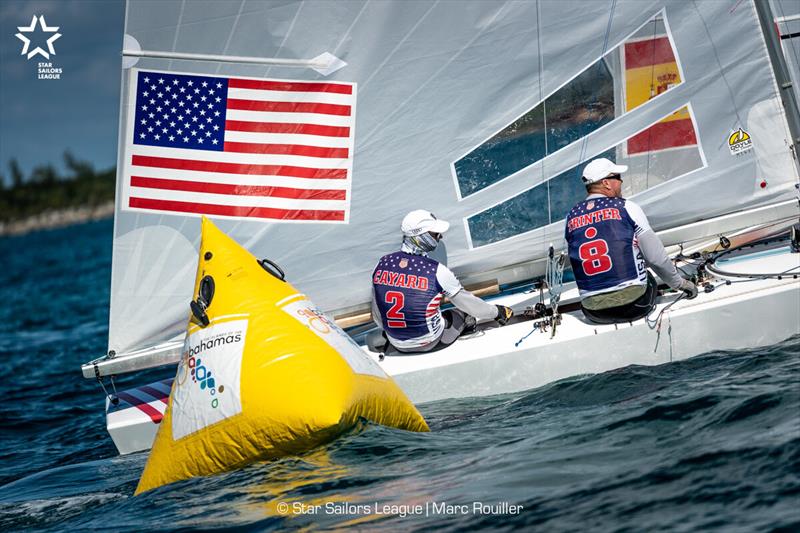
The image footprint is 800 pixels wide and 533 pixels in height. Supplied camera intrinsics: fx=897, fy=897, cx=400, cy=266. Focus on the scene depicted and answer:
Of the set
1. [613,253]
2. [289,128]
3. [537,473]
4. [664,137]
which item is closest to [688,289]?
[613,253]

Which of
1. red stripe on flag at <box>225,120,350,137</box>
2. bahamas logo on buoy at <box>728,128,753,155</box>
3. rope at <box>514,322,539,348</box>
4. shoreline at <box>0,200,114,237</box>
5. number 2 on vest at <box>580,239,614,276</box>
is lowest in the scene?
rope at <box>514,322,539,348</box>

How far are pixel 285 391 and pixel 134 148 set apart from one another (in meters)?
2.36

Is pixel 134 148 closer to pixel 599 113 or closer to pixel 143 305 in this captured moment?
pixel 143 305

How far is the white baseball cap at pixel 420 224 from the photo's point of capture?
5.32 meters

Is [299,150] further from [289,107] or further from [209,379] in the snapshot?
[209,379]

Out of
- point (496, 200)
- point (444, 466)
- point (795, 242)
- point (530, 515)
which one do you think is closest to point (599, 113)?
point (496, 200)

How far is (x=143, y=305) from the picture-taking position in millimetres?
5746

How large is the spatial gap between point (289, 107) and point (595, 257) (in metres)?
2.12

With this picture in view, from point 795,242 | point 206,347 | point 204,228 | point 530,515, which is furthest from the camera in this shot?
point 795,242

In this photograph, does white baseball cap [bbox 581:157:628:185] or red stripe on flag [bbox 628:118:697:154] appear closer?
white baseball cap [bbox 581:157:628:185]

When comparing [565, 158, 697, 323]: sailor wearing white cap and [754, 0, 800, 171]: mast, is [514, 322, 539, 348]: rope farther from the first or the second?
[754, 0, 800, 171]: mast

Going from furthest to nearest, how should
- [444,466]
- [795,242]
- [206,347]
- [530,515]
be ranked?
[795,242] < [206,347] < [444,466] < [530,515]

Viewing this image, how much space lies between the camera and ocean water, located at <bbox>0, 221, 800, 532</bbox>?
317cm

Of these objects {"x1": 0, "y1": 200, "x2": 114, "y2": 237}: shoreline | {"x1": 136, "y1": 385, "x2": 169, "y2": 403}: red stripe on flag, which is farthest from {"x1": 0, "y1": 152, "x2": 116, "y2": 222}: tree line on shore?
{"x1": 136, "y1": 385, "x2": 169, "y2": 403}: red stripe on flag
